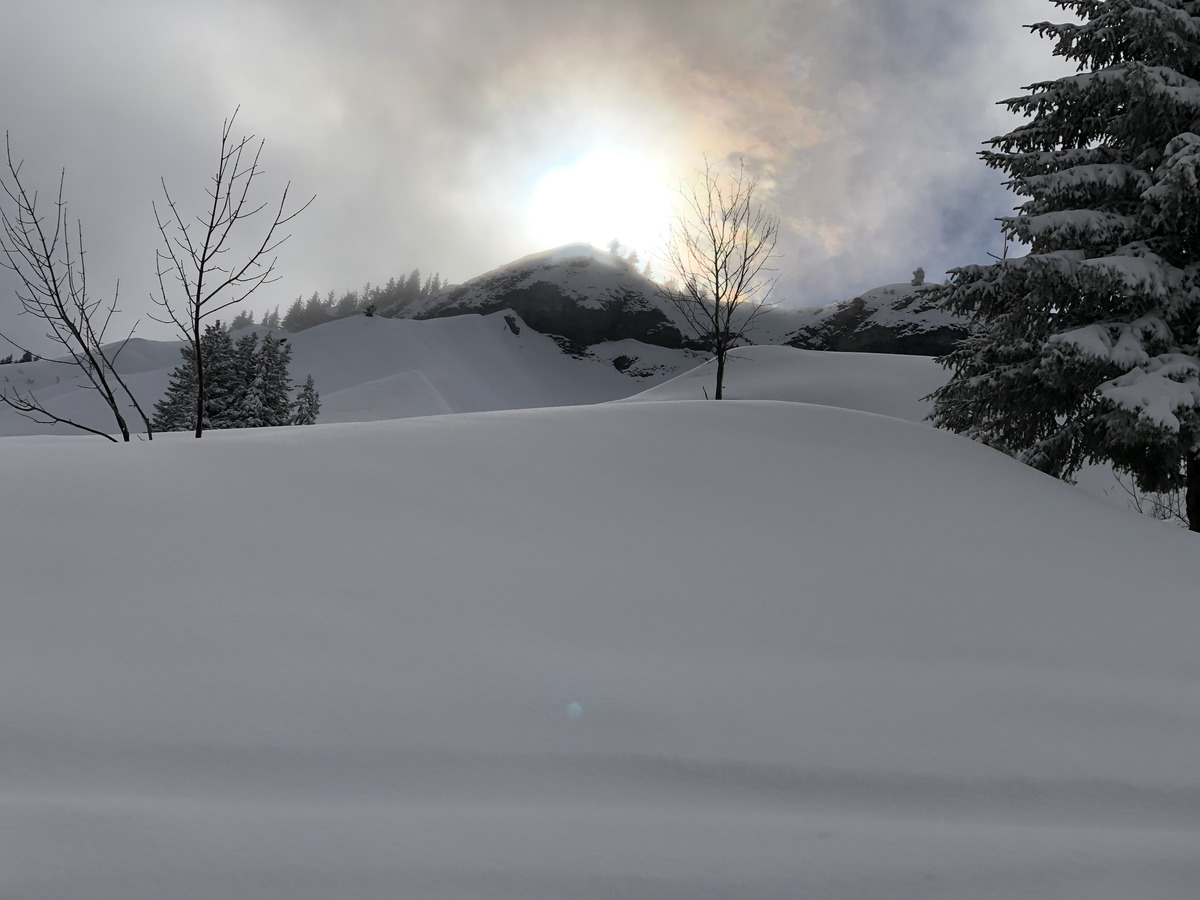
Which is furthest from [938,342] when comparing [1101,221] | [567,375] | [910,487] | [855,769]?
[855,769]

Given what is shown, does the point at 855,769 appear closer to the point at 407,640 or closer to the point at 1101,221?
the point at 407,640

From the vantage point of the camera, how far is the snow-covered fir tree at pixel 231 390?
72.0ft

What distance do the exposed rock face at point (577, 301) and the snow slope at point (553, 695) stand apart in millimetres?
63467

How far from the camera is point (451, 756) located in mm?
2111

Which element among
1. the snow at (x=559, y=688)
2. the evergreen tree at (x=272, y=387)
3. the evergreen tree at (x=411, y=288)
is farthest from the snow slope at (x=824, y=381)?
the evergreen tree at (x=411, y=288)

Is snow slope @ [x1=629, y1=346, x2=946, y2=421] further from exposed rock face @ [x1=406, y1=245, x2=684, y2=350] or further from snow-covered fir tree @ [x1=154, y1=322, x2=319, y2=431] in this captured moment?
exposed rock face @ [x1=406, y1=245, x2=684, y2=350]

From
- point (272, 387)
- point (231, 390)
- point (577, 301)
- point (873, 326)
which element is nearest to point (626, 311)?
point (577, 301)

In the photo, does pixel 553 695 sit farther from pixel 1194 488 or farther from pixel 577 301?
pixel 577 301

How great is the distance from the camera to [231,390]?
22594 mm

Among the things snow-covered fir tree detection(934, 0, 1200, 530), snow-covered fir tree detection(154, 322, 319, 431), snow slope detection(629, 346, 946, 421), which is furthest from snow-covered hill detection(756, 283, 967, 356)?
snow-covered fir tree detection(934, 0, 1200, 530)

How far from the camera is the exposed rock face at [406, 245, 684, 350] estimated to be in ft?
222

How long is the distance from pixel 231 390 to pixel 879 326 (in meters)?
48.7

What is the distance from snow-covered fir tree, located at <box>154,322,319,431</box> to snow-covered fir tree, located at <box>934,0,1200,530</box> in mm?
20703

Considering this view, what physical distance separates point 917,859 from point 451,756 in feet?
4.45
